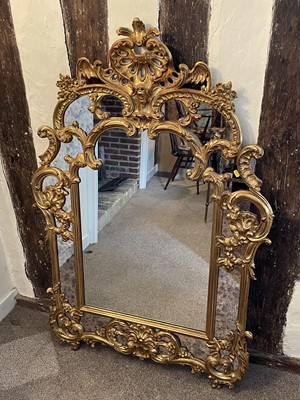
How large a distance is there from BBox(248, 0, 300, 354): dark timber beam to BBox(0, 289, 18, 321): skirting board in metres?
1.15

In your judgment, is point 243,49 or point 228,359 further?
point 228,359

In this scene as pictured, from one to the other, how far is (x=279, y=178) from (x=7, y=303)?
1.41m

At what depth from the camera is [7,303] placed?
1.90 meters

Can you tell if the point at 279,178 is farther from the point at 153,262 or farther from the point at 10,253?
the point at 10,253

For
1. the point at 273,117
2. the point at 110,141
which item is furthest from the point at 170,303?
the point at 273,117

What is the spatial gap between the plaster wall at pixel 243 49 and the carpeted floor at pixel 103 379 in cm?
96

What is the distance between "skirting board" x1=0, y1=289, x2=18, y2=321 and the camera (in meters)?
1.87

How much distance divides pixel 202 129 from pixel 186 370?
973mm

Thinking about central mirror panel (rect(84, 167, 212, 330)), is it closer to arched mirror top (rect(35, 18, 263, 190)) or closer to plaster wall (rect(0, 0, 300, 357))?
arched mirror top (rect(35, 18, 263, 190))

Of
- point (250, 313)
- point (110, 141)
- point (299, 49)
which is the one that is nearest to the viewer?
point (299, 49)

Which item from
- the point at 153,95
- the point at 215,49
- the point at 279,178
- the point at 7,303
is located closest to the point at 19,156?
the point at 153,95

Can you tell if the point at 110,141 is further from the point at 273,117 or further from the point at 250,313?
the point at 250,313

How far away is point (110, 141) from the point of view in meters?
1.41

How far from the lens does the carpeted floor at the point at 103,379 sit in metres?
1.47
